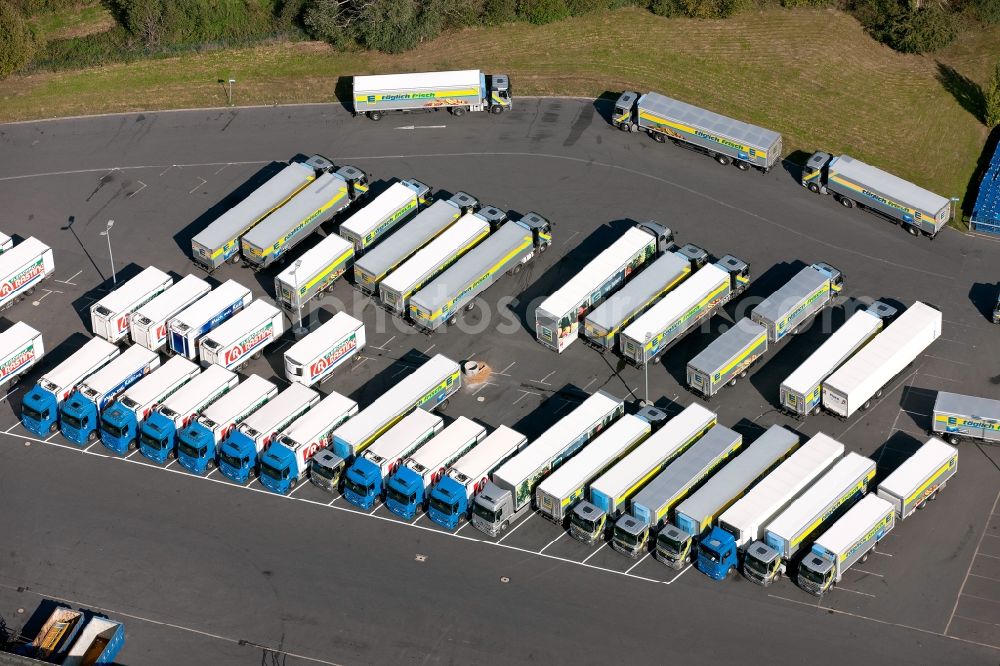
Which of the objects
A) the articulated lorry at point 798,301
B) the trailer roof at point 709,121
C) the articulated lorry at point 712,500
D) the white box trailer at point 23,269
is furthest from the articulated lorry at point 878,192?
the white box trailer at point 23,269

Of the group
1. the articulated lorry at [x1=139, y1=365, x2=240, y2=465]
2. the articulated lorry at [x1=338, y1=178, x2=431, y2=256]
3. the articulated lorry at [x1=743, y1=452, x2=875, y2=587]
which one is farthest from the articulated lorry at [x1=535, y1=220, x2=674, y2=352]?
the articulated lorry at [x1=139, y1=365, x2=240, y2=465]

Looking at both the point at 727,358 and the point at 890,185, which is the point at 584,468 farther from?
the point at 890,185

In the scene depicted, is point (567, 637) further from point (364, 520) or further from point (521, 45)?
point (521, 45)

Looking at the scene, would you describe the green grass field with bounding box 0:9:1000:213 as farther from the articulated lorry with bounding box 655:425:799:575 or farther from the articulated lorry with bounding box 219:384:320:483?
→ the articulated lorry with bounding box 219:384:320:483

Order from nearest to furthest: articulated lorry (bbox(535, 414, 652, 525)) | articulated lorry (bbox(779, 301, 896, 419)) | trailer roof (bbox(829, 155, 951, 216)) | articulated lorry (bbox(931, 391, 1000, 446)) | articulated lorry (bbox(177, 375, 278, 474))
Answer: articulated lorry (bbox(535, 414, 652, 525)) → articulated lorry (bbox(177, 375, 278, 474)) → articulated lorry (bbox(931, 391, 1000, 446)) → articulated lorry (bbox(779, 301, 896, 419)) → trailer roof (bbox(829, 155, 951, 216))

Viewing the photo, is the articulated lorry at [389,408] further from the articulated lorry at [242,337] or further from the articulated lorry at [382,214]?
the articulated lorry at [382,214]

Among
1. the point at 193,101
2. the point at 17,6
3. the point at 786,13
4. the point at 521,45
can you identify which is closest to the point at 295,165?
the point at 193,101
